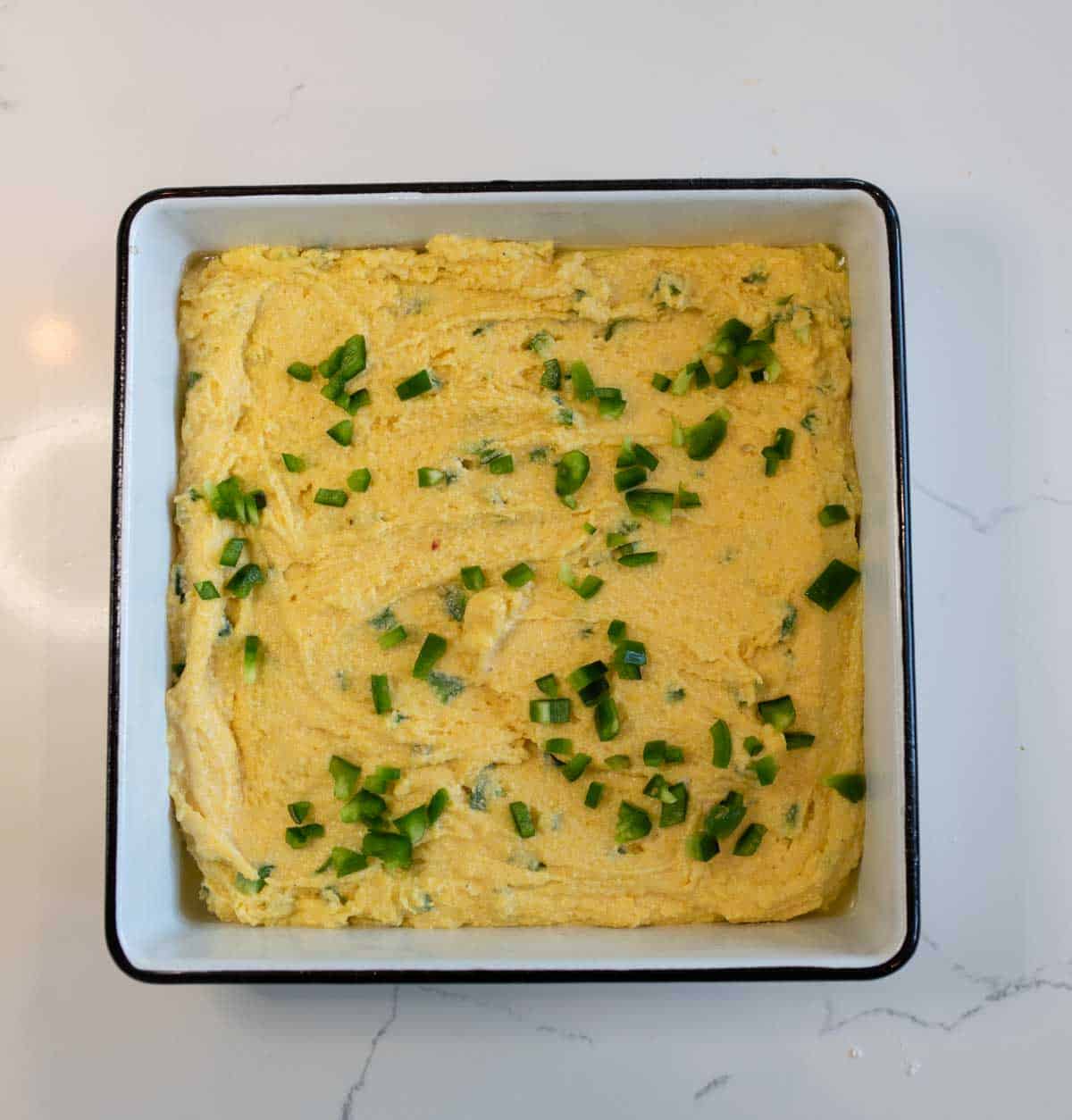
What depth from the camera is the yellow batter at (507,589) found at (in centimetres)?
154

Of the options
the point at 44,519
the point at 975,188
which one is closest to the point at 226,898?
the point at 44,519

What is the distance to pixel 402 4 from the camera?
1.80 meters

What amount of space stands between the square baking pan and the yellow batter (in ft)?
0.10

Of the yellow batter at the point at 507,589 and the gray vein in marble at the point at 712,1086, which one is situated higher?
the yellow batter at the point at 507,589

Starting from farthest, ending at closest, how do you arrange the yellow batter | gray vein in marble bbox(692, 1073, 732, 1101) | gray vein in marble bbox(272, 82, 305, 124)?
gray vein in marble bbox(272, 82, 305, 124), gray vein in marble bbox(692, 1073, 732, 1101), the yellow batter

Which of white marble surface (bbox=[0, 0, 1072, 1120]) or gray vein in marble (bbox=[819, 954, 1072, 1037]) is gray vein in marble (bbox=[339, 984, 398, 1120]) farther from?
gray vein in marble (bbox=[819, 954, 1072, 1037])

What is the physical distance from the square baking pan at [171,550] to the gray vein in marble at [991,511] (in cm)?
26


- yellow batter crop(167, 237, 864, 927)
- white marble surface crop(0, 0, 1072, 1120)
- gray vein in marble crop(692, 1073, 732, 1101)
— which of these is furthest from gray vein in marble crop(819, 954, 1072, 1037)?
yellow batter crop(167, 237, 864, 927)

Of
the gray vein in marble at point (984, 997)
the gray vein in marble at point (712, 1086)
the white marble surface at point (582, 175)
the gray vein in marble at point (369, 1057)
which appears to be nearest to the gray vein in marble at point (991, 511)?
the white marble surface at point (582, 175)

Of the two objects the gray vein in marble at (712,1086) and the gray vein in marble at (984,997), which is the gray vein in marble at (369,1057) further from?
the gray vein in marble at (984,997)

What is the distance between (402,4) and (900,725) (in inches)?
52.6

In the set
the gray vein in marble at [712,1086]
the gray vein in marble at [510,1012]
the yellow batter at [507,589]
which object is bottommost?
the gray vein in marble at [712,1086]

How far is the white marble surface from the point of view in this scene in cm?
168

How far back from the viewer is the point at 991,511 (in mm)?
1729
